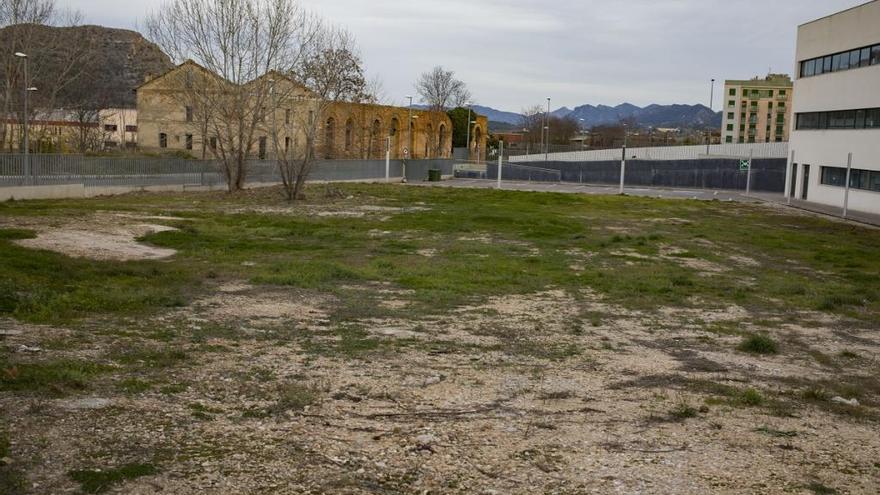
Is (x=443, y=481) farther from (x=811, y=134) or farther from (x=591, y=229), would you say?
(x=811, y=134)

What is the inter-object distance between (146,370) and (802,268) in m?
17.4

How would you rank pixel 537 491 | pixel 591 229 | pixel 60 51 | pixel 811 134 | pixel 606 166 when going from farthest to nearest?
pixel 606 166 < pixel 60 51 < pixel 811 134 < pixel 591 229 < pixel 537 491

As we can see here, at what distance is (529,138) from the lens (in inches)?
5640

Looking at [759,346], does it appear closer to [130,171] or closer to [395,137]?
[130,171]

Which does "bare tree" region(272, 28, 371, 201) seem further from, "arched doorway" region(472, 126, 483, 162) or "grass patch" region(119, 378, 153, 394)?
"arched doorway" region(472, 126, 483, 162)

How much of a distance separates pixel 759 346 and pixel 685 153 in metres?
67.0

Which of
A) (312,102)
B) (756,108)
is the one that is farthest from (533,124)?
(312,102)

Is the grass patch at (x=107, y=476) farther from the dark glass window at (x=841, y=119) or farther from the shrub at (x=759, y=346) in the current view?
the dark glass window at (x=841, y=119)

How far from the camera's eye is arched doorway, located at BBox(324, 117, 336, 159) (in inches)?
2795

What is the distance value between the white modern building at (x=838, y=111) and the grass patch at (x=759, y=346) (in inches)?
1217

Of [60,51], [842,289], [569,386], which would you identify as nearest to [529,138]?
[60,51]

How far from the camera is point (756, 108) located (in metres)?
159

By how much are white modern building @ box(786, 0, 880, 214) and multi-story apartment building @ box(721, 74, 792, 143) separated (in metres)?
112

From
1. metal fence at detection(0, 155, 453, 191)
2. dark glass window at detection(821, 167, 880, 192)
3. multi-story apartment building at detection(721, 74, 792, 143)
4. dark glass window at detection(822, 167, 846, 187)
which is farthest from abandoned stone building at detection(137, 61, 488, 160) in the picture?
multi-story apartment building at detection(721, 74, 792, 143)
